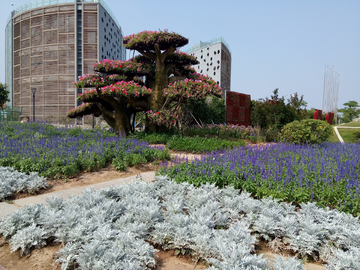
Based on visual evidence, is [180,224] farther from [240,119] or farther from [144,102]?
[240,119]

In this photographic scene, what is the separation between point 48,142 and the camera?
7207 mm

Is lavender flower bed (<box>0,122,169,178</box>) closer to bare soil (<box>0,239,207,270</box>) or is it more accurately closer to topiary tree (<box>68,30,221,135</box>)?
bare soil (<box>0,239,207,270</box>)

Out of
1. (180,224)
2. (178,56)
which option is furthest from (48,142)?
(178,56)

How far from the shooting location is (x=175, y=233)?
2.58 m

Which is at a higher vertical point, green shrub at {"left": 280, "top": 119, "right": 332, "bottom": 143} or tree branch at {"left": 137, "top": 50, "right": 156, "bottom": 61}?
tree branch at {"left": 137, "top": 50, "right": 156, "bottom": 61}

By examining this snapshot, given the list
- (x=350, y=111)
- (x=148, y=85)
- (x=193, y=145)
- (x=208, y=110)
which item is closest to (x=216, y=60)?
(x=350, y=111)

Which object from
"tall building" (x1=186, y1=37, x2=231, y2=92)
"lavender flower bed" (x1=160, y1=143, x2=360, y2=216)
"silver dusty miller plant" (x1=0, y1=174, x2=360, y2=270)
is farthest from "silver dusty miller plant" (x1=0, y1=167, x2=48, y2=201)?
"tall building" (x1=186, y1=37, x2=231, y2=92)

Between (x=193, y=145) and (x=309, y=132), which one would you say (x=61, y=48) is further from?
(x=309, y=132)

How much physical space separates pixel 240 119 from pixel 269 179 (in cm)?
1340

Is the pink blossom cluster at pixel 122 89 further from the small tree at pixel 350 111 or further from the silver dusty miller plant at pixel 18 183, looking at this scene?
the small tree at pixel 350 111

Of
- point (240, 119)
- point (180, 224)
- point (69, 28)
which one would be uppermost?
point (69, 28)

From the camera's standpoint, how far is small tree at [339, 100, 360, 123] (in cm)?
5259

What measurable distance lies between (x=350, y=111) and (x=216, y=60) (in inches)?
1274

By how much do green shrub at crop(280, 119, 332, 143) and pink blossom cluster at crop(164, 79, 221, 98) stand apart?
358 centimetres
